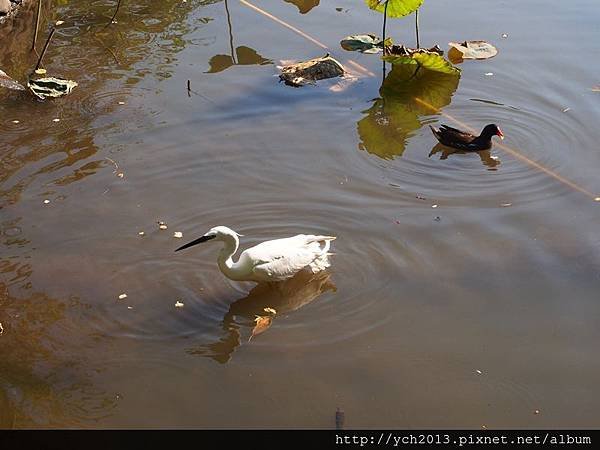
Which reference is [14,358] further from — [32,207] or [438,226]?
[438,226]

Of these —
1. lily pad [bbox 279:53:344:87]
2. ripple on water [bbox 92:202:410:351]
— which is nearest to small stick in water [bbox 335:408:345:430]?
ripple on water [bbox 92:202:410:351]

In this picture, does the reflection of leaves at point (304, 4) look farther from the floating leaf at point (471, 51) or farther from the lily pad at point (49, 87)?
the lily pad at point (49, 87)

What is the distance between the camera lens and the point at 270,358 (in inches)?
235

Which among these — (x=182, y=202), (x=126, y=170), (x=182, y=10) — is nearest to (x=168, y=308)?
(x=182, y=202)

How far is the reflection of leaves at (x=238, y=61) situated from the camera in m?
10.8

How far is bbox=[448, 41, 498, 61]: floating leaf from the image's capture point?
10766mm

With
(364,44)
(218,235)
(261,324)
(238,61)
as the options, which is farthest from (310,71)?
(261,324)

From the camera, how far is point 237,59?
11078mm

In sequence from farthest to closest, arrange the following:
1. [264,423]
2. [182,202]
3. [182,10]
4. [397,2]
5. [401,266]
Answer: [182,10] → [397,2] → [182,202] → [401,266] → [264,423]

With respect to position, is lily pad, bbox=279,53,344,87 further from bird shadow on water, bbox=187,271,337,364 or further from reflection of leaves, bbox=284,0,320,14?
bird shadow on water, bbox=187,271,337,364

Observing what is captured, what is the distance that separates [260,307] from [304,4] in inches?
291

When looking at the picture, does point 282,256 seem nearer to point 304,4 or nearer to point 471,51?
point 471,51

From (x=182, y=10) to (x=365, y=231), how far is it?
6.50 m

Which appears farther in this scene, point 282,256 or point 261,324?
point 282,256
